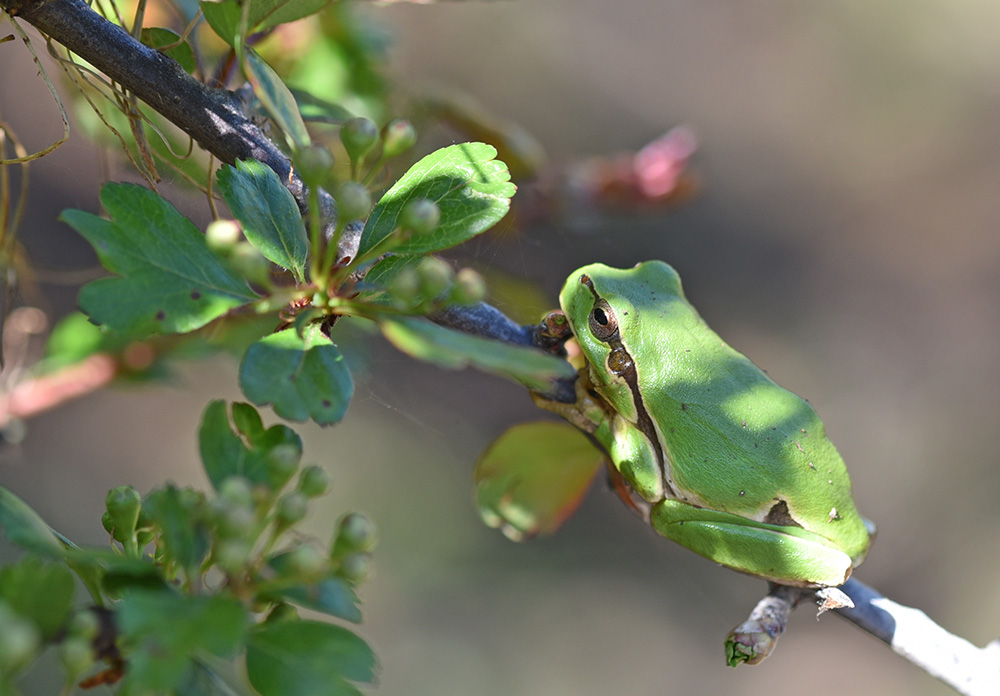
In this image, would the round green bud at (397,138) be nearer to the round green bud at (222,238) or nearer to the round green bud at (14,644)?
the round green bud at (222,238)

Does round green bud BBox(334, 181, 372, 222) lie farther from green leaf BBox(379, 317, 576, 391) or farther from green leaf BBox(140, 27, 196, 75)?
green leaf BBox(140, 27, 196, 75)

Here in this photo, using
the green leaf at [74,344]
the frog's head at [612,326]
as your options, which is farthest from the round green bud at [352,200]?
the green leaf at [74,344]

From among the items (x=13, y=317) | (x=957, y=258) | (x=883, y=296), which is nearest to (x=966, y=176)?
(x=957, y=258)

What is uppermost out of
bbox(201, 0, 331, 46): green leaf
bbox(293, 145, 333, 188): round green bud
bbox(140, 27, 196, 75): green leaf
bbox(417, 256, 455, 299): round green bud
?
bbox(201, 0, 331, 46): green leaf

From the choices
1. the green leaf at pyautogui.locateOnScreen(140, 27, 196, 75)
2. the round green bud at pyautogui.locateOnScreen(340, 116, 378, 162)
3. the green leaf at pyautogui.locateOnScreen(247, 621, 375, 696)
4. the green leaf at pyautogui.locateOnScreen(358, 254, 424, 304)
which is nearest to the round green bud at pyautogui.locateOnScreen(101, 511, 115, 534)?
A: the green leaf at pyautogui.locateOnScreen(247, 621, 375, 696)

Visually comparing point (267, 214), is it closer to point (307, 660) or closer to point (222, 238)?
point (222, 238)

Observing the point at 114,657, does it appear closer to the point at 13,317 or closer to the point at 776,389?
the point at 776,389
